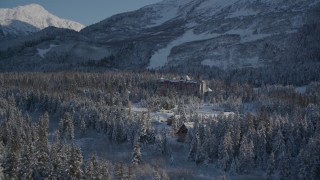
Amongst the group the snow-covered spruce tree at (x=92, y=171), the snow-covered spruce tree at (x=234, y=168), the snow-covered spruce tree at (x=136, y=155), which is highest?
Result: the snow-covered spruce tree at (x=92, y=171)

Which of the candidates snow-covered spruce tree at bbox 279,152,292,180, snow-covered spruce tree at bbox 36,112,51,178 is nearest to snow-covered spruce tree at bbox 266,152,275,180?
snow-covered spruce tree at bbox 279,152,292,180

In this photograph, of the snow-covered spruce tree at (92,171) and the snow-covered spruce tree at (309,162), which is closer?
the snow-covered spruce tree at (92,171)

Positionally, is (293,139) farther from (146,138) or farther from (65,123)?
(65,123)

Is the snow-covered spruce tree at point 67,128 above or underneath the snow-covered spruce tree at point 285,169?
above

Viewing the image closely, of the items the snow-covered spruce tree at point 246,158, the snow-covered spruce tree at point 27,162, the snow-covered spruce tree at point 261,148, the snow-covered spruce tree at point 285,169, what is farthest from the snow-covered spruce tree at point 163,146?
the snow-covered spruce tree at point 27,162

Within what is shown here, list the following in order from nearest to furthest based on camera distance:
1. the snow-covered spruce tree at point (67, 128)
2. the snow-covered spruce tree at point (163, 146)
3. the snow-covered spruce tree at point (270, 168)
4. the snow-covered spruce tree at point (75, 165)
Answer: the snow-covered spruce tree at point (75, 165) < the snow-covered spruce tree at point (270, 168) < the snow-covered spruce tree at point (163, 146) < the snow-covered spruce tree at point (67, 128)

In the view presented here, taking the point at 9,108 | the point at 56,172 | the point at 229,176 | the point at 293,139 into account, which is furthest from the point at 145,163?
the point at 9,108

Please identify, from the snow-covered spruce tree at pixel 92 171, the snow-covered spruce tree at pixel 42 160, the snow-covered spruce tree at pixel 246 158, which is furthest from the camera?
the snow-covered spruce tree at pixel 246 158

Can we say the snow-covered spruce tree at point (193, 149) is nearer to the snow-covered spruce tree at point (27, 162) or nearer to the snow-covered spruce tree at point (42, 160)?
the snow-covered spruce tree at point (42, 160)

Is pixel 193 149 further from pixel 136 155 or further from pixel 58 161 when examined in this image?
pixel 58 161

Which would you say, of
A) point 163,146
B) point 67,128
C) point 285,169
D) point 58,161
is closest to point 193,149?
point 163,146

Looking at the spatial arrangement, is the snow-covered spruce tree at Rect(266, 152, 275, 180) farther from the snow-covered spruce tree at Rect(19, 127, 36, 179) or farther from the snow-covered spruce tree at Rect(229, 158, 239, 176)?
the snow-covered spruce tree at Rect(19, 127, 36, 179)
